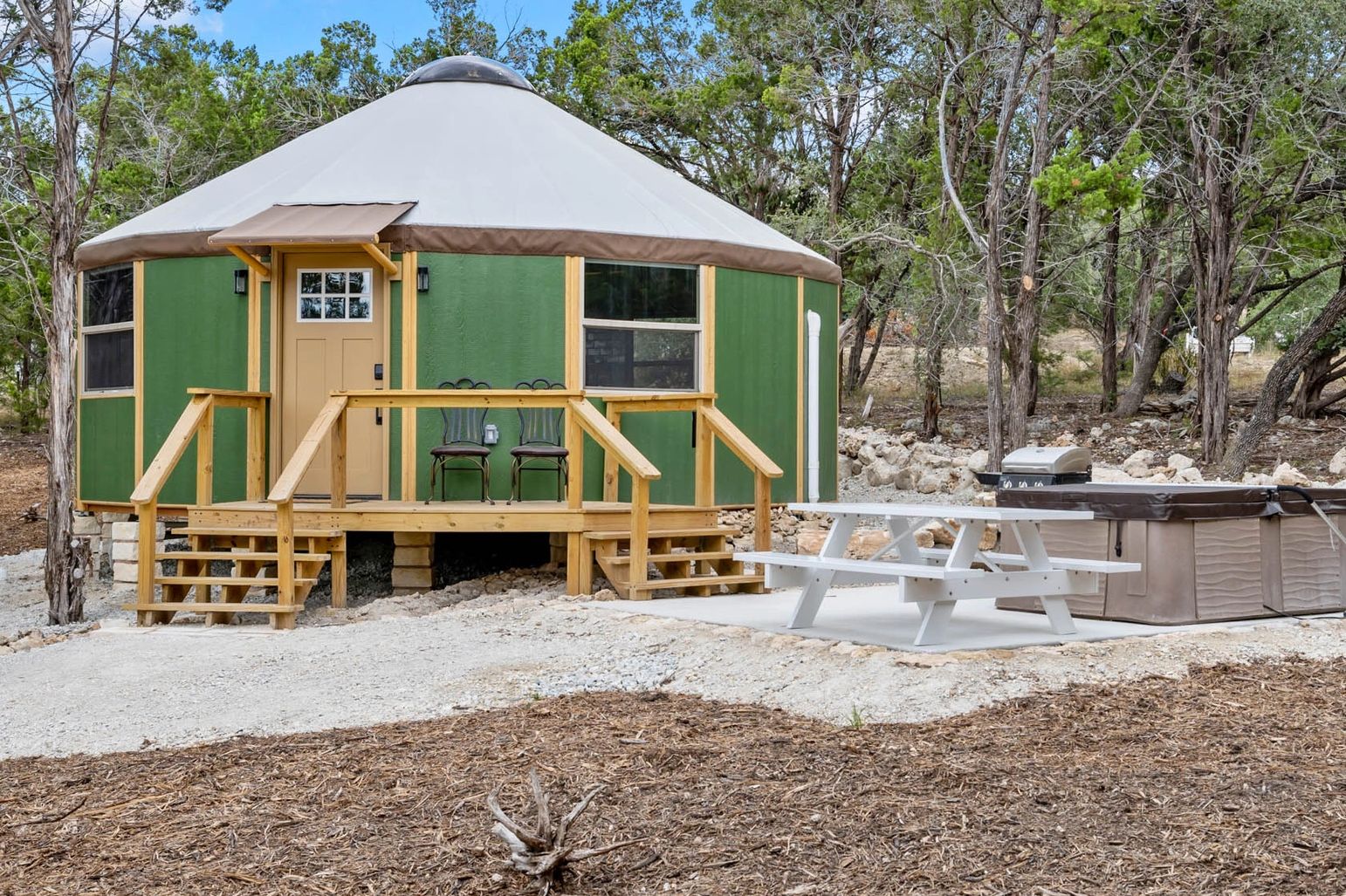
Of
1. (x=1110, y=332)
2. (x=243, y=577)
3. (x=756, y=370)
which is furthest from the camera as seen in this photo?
(x=1110, y=332)

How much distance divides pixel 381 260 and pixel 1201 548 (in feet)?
16.0

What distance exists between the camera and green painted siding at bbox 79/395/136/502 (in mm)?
8984

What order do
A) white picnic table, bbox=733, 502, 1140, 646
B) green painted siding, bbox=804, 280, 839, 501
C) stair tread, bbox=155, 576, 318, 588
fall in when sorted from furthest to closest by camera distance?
green painted siding, bbox=804, 280, 839, 501 < stair tread, bbox=155, 576, 318, 588 < white picnic table, bbox=733, 502, 1140, 646

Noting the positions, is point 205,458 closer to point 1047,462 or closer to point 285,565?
point 285,565

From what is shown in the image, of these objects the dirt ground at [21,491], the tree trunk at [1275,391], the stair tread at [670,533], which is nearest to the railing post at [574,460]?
the stair tread at [670,533]

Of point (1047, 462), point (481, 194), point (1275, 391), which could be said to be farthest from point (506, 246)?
point (1275, 391)

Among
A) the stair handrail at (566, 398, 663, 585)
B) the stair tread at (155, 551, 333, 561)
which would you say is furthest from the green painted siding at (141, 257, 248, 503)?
the stair handrail at (566, 398, 663, 585)

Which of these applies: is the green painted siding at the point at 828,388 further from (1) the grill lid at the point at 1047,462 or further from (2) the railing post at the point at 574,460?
(2) the railing post at the point at 574,460

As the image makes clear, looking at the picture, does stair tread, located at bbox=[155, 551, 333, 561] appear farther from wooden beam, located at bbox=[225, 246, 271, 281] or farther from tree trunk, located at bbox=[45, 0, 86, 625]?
wooden beam, located at bbox=[225, 246, 271, 281]

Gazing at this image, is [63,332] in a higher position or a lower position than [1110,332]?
lower

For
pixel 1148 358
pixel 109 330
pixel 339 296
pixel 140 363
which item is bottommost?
pixel 140 363

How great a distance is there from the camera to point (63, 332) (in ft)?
25.1

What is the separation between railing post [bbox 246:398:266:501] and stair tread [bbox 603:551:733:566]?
2.44 meters

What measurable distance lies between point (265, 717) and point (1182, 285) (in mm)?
17665
